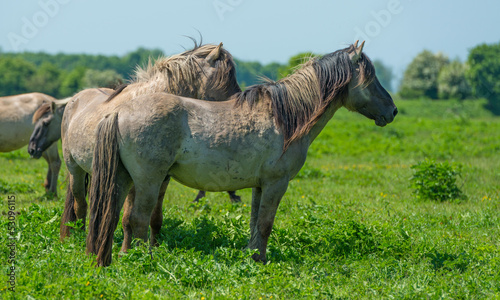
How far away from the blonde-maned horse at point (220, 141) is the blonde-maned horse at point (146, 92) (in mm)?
606

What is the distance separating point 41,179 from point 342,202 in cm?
682

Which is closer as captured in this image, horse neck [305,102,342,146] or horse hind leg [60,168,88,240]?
horse neck [305,102,342,146]

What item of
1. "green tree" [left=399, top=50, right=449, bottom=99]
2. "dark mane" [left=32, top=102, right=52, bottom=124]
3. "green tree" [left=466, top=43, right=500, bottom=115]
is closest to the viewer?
"dark mane" [left=32, top=102, right=52, bottom=124]

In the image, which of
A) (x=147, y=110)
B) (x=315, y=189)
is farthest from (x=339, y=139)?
(x=147, y=110)

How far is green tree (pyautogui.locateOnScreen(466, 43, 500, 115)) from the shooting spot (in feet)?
201

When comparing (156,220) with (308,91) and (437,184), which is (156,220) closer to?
(308,91)

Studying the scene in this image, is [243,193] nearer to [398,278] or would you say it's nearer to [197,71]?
[197,71]

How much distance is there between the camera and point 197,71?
240 inches

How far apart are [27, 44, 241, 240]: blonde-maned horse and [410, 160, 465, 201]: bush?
5075mm

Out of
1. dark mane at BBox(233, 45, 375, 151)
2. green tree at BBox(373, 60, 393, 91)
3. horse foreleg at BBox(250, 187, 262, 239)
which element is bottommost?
green tree at BBox(373, 60, 393, 91)

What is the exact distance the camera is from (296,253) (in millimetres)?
5703

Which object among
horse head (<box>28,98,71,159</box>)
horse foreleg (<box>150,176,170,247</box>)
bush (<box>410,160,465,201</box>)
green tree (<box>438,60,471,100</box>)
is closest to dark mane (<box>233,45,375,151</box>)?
horse foreleg (<box>150,176,170,247</box>)

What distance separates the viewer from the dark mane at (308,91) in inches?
216

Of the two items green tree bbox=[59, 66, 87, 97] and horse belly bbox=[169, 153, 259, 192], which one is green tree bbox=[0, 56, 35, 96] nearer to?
green tree bbox=[59, 66, 87, 97]
